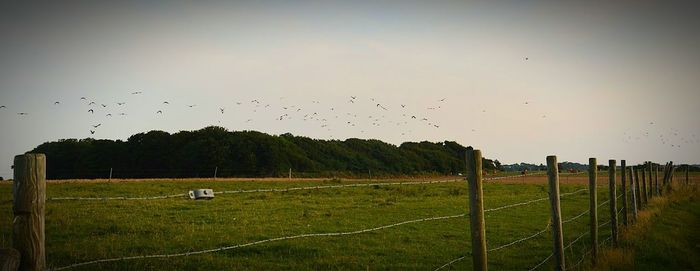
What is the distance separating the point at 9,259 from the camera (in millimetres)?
3234

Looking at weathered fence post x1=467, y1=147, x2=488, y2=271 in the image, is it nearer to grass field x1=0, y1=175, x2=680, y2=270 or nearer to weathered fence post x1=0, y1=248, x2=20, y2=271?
grass field x1=0, y1=175, x2=680, y2=270

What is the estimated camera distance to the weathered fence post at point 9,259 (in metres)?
3.18

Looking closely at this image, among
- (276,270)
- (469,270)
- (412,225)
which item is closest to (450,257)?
(469,270)

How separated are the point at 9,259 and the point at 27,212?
0.37 metres

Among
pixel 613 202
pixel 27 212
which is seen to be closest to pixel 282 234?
pixel 613 202

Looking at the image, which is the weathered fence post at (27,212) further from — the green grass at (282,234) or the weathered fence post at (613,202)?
the weathered fence post at (613,202)

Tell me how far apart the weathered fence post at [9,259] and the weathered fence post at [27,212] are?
132 mm

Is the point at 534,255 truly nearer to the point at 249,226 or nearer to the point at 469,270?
the point at 469,270

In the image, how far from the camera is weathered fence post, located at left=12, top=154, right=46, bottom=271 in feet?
11.3

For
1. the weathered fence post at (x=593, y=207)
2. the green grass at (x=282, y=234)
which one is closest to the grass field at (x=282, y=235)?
the green grass at (x=282, y=234)

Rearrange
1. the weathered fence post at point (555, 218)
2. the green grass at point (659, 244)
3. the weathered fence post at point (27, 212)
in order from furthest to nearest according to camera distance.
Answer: the green grass at point (659, 244) → the weathered fence post at point (555, 218) → the weathered fence post at point (27, 212)

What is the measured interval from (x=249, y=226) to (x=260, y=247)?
3.95m

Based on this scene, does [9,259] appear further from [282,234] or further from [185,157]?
[185,157]

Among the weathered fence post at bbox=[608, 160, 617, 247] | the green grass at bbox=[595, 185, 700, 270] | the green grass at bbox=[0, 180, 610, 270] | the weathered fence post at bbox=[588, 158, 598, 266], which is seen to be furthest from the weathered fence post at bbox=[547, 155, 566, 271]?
the weathered fence post at bbox=[608, 160, 617, 247]
